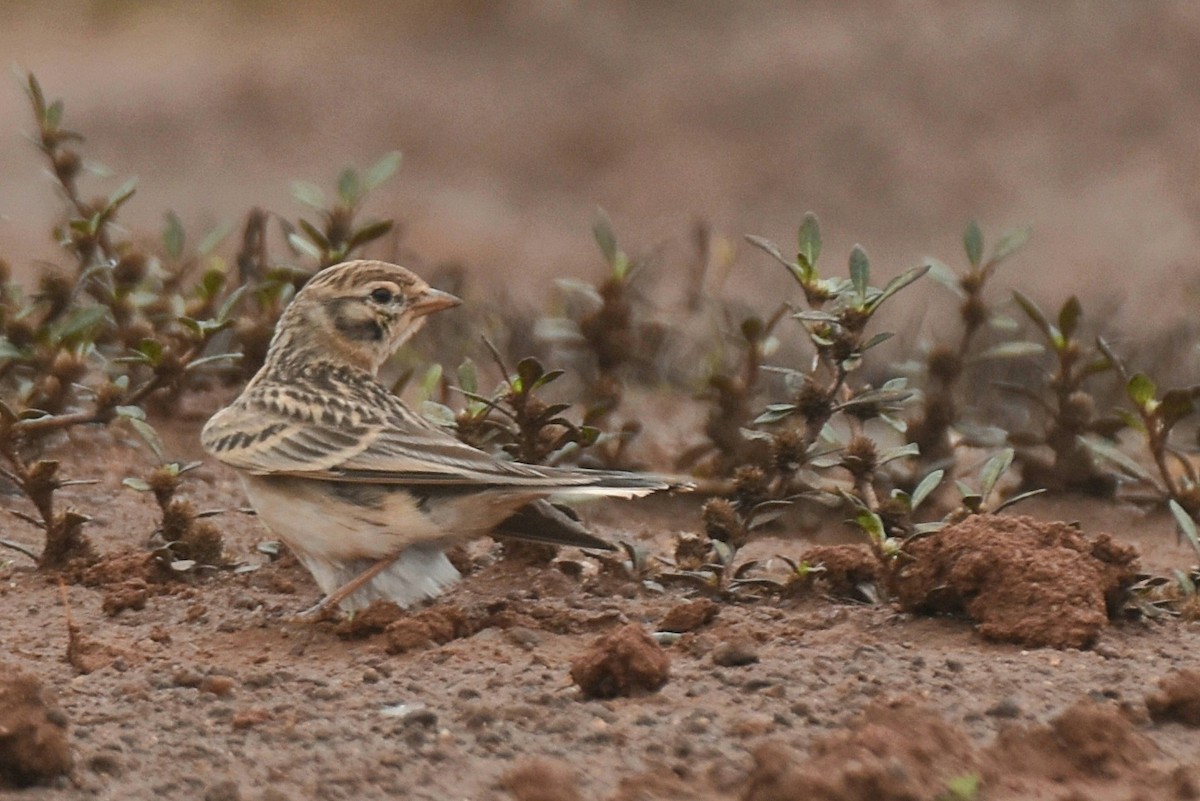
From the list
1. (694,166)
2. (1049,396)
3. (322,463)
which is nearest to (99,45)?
(694,166)

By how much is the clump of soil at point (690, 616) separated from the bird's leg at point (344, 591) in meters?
0.82

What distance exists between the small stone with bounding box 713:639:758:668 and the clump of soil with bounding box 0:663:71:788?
4.79 ft

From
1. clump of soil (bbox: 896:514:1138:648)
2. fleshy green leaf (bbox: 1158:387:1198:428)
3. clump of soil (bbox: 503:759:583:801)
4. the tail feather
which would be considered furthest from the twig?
fleshy green leaf (bbox: 1158:387:1198:428)

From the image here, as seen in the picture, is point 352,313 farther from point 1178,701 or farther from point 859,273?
point 1178,701

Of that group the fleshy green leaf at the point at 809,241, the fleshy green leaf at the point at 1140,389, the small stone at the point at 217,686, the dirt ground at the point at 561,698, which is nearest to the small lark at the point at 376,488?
the dirt ground at the point at 561,698

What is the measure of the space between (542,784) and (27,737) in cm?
101

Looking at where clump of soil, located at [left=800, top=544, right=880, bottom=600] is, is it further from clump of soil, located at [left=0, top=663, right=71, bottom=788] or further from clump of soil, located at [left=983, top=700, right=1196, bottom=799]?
clump of soil, located at [left=0, top=663, right=71, bottom=788]

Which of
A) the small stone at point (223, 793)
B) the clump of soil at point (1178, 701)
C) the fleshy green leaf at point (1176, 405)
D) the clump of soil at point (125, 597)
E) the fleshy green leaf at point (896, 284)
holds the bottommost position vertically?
the clump of soil at point (125, 597)

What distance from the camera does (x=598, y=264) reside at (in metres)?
13.1

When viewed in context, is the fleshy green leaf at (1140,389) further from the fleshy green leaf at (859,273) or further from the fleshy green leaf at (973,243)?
the fleshy green leaf at (859,273)

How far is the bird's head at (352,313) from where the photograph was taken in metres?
5.78

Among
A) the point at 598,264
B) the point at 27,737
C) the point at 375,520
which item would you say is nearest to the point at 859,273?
the point at 375,520

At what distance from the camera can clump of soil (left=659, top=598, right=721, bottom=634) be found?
4.73 meters

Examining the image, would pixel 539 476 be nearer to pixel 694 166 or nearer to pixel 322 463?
pixel 322 463
